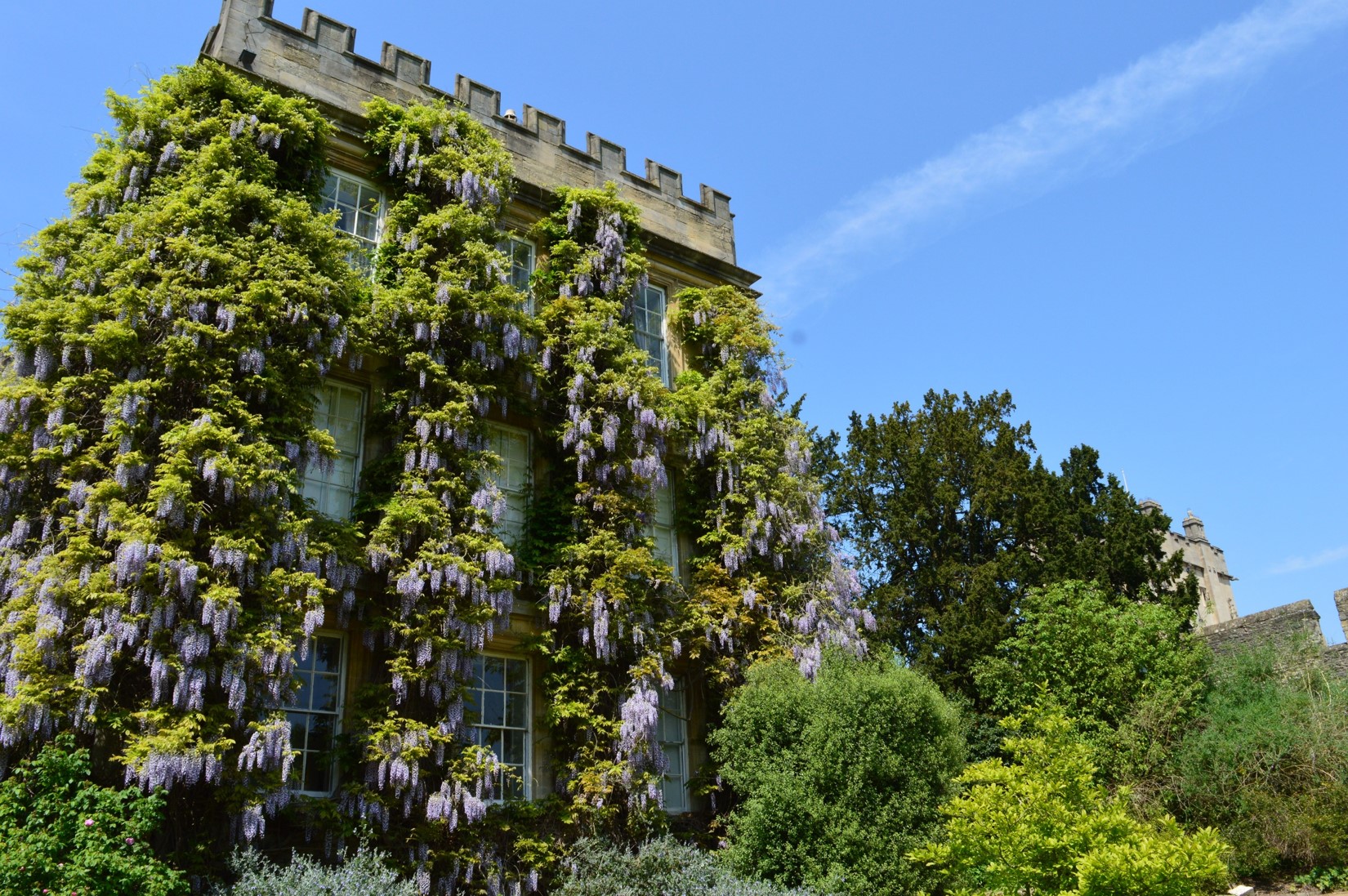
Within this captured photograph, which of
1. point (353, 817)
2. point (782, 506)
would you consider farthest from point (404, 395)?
point (782, 506)

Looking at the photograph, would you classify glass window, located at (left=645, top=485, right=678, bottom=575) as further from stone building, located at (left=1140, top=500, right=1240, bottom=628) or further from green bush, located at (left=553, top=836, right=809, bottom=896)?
stone building, located at (left=1140, top=500, right=1240, bottom=628)

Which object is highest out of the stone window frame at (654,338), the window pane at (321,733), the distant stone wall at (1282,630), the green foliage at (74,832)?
the stone window frame at (654,338)

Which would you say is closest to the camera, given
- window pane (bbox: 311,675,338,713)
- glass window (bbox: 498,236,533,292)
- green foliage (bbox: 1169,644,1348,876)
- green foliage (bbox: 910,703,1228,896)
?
green foliage (bbox: 910,703,1228,896)

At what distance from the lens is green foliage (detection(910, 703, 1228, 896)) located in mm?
8484

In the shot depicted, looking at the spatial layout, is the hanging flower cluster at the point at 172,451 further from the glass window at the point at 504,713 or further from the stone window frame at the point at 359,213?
the glass window at the point at 504,713

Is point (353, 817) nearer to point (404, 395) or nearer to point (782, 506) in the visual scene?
point (404, 395)

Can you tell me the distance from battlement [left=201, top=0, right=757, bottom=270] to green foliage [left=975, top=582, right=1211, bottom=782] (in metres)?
8.35

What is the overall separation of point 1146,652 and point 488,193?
12.7 meters

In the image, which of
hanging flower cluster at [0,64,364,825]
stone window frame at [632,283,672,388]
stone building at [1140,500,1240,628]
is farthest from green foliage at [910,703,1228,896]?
stone building at [1140,500,1240,628]

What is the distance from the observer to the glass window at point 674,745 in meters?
14.0

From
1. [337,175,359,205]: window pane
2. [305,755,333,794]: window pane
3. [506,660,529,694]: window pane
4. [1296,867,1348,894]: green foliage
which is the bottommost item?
[1296,867,1348,894]: green foliage

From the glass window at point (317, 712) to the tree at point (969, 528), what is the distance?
1360cm

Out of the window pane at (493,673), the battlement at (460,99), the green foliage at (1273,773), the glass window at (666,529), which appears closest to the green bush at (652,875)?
the window pane at (493,673)

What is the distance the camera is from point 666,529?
1566 cm
